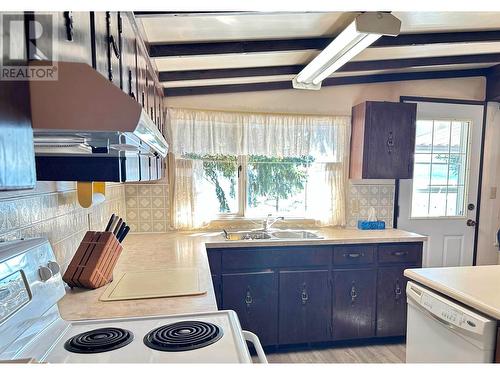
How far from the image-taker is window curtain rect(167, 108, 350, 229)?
270cm

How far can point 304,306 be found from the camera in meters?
2.38

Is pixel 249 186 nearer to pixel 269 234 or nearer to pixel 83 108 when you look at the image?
pixel 269 234

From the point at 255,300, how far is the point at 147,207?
1.28 m

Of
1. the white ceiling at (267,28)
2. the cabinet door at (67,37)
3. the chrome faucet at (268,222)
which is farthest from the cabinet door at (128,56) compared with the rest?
the chrome faucet at (268,222)

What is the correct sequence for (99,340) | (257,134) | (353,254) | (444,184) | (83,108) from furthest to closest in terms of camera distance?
(444,184) → (257,134) → (353,254) → (99,340) → (83,108)

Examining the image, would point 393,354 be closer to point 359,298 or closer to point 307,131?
point 359,298

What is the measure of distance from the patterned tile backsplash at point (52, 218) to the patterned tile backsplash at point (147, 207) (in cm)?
73

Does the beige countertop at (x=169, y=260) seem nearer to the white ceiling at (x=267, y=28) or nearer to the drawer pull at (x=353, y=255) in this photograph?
the drawer pull at (x=353, y=255)

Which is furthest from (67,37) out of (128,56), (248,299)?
(248,299)

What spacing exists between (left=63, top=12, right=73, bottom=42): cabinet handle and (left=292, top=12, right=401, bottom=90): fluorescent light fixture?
4.16ft

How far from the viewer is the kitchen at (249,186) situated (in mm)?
786

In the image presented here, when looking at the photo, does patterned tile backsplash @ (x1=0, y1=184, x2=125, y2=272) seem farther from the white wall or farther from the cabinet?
the white wall

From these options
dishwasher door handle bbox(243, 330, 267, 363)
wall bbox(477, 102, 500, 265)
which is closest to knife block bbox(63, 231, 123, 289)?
dishwasher door handle bbox(243, 330, 267, 363)

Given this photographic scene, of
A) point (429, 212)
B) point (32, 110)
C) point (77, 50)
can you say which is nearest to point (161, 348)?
point (32, 110)
